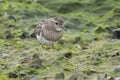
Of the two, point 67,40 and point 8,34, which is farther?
point 8,34

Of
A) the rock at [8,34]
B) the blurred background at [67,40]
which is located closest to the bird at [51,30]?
the blurred background at [67,40]

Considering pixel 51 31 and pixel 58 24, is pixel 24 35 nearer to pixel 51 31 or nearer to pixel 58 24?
pixel 51 31

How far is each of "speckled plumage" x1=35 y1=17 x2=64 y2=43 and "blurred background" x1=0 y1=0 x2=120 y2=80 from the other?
479 mm

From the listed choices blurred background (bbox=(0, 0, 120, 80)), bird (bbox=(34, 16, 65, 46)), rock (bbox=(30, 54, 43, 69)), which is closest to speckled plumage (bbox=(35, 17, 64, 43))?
bird (bbox=(34, 16, 65, 46))

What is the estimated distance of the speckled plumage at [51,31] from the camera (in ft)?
39.9

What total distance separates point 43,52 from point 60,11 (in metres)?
5.01

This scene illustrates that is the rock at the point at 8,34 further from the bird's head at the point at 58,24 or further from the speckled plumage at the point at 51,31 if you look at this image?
the bird's head at the point at 58,24

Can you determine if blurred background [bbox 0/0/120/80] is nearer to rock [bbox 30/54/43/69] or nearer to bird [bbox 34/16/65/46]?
rock [bbox 30/54/43/69]

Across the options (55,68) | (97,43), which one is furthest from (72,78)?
(97,43)

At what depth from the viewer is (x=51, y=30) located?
12.4 meters

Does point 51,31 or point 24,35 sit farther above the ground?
point 51,31

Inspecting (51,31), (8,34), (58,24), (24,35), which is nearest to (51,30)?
(51,31)

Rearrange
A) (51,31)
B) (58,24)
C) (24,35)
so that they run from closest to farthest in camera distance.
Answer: (58,24)
(51,31)
(24,35)

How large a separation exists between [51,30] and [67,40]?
1.87 m
